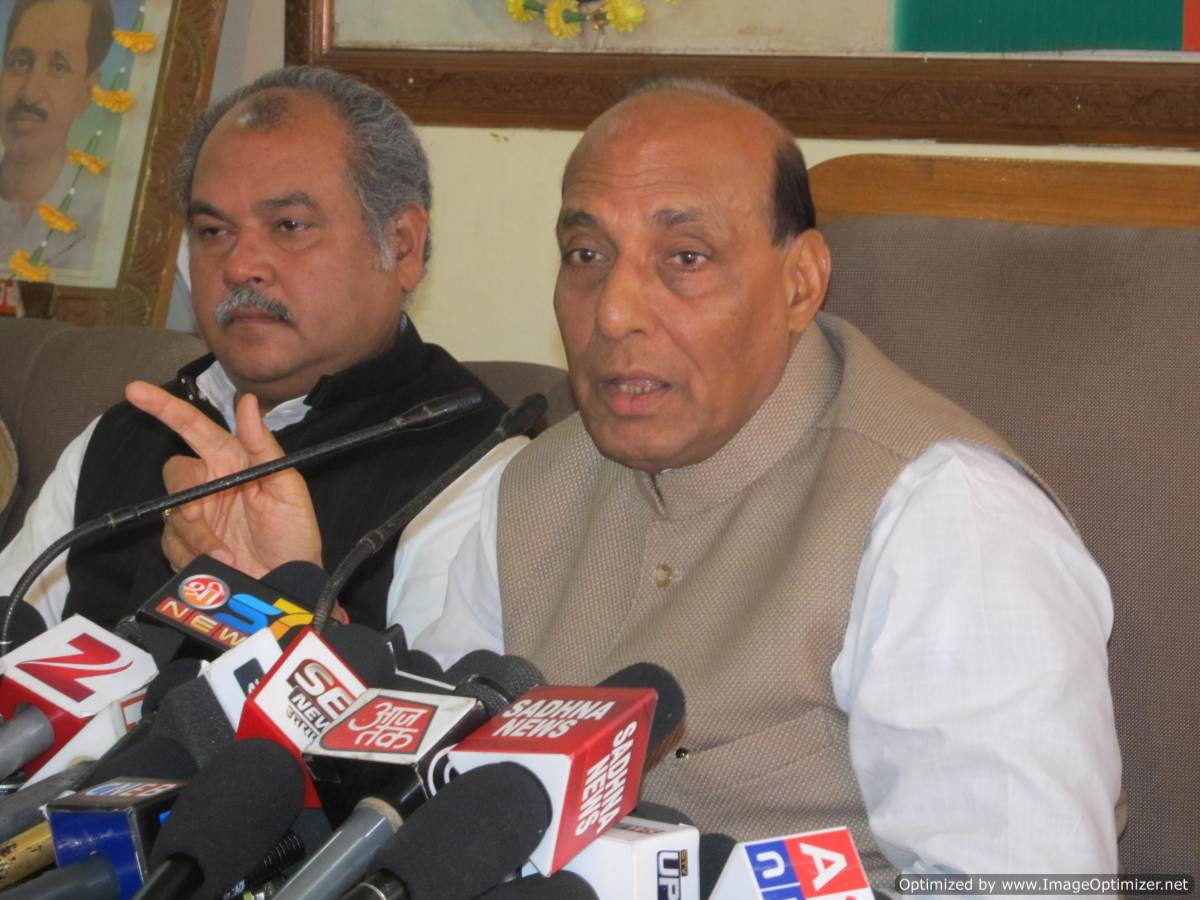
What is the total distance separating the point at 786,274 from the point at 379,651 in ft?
2.23

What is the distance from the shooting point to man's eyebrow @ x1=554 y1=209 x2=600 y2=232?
1.61 meters

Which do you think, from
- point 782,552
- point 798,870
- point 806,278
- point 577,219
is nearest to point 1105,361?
point 806,278

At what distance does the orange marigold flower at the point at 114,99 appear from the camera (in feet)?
11.0

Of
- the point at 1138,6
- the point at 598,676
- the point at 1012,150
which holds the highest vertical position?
the point at 1138,6

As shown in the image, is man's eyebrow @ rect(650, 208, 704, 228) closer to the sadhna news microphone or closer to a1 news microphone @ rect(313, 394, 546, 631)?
a1 news microphone @ rect(313, 394, 546, 631)

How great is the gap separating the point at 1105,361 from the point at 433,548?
98 centimetres

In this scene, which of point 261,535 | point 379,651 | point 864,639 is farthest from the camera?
Result: point 261,535

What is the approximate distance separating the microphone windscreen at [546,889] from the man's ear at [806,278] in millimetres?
831

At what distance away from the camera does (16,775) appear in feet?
4.66

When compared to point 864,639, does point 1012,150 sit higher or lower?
higher

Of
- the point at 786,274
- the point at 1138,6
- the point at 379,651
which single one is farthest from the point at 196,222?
the point at 1138,6

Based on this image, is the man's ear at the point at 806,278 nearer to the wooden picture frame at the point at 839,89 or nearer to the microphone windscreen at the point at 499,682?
the microphone windscreen at the point at 499,682

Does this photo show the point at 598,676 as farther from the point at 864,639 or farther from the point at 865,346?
the point at 865,346

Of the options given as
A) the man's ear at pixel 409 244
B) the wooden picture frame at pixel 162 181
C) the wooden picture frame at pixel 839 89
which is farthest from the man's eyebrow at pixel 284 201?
the wooden picture frame at pixel 162 181
